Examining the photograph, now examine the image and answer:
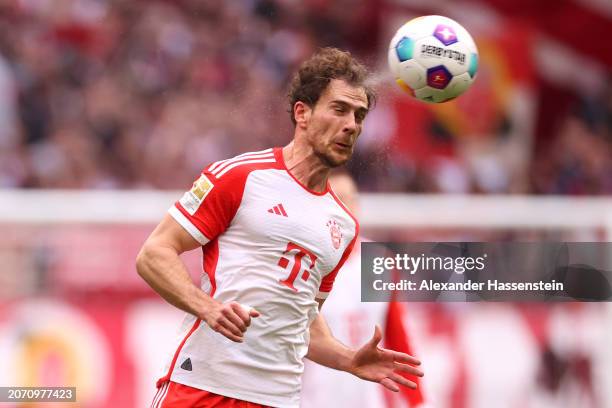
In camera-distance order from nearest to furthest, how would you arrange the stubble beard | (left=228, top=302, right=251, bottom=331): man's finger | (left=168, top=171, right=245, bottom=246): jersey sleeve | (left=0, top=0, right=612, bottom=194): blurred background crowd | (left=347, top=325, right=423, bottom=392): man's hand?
(left=228, top=302, right=251, bottom=331): man's finger, (left=168, top=171, right=245, bottom=246): jersey sleeve, the stubble beard, (left=347, top=325, right=423, bottom=392): man's hand, (left=0, top=0, right=612, bottom=194): blurred background crowd

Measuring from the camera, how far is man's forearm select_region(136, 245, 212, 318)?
450 centimetres

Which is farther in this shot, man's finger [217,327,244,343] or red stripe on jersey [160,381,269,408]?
red stripe on jersey [160,381,269,408]

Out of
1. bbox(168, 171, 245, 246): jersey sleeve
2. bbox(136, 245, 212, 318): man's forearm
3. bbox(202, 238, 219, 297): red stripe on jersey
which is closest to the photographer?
bbox(136, 245, 212, 318): man's forearm

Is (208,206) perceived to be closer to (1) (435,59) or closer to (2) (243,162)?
(2) (243,162)

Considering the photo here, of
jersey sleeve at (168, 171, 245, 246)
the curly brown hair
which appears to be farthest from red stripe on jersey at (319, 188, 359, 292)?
jersey sleeve at (168, 171, 245, 246)

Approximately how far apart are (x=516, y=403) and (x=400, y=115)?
2323mm

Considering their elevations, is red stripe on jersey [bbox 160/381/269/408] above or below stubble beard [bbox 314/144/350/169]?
below

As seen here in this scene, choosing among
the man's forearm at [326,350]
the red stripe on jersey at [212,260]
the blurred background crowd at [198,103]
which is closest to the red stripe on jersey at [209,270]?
the red stripe on jersey at [212,260]

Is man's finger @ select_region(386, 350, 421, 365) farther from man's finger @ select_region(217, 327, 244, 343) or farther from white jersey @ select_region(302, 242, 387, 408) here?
white jersey @ select_region(302, 242, 387, 408)

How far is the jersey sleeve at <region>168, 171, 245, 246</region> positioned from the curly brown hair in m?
0.56

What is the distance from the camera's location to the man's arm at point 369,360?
500 cm

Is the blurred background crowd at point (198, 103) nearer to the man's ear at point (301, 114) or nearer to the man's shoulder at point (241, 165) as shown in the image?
the man's ear at point (301, 114)

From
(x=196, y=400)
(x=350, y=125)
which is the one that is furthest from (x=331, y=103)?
(x=196, y=400)

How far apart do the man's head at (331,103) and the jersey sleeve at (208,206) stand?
412 millimetres
